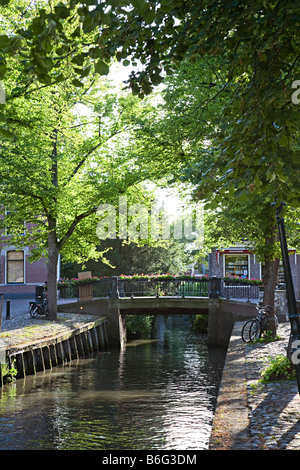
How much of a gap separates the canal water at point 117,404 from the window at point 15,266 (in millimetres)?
17374

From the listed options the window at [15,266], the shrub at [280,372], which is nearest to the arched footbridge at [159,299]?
the window at [15,266]

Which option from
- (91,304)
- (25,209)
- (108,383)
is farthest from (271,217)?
(91,304)

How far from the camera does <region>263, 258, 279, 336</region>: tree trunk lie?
17.0 meters

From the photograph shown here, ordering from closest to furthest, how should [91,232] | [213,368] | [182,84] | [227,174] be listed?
[227,174]
[182,84]
[213,368]
[91,232]

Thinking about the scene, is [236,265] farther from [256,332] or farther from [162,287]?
[256,332]

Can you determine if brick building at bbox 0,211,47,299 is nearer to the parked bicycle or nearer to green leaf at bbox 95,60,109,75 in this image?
the parked bicycle

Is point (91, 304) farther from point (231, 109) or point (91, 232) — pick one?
point (231, 109)

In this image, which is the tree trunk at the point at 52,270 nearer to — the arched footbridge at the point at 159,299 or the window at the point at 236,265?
the arched footbridge at the point at 159,299

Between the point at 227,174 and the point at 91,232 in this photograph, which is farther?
the point at 91,232

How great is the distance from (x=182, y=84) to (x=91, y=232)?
31.7 ft

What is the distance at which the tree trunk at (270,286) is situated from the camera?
1699 cm

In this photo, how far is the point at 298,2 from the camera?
4.57 m

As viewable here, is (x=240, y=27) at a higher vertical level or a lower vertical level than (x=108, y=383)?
higher

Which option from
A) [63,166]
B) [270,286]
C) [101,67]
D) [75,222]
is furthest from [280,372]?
[63,166]
